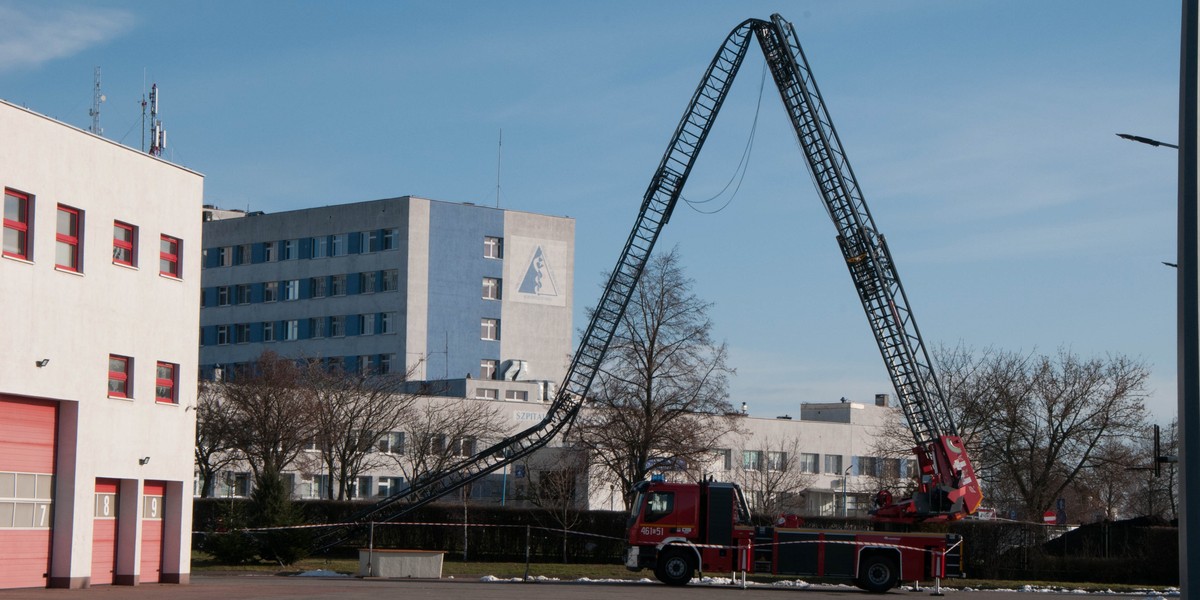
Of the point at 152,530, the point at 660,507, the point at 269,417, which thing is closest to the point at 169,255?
the point at 152,530

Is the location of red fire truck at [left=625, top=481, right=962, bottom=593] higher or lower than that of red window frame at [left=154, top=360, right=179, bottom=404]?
lower

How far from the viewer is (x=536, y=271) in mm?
100188

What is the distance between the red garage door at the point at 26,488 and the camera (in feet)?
90.3

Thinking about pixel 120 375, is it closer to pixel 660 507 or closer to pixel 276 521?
pixel 276 521

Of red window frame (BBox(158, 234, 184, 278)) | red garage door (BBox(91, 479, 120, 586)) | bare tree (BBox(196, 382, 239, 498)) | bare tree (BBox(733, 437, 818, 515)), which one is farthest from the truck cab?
bare tree (BBox(733, 437, 818, 515))

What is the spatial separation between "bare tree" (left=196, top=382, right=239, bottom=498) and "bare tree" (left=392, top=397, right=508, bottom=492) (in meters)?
9.96

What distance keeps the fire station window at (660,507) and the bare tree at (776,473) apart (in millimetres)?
40011

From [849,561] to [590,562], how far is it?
51.7 feet

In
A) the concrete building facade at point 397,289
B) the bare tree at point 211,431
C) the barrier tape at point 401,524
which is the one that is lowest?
the barrier tape at point 401,524

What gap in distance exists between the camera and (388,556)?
125ft

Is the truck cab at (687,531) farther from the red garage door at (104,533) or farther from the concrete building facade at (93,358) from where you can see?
the red garage door at (104,533)

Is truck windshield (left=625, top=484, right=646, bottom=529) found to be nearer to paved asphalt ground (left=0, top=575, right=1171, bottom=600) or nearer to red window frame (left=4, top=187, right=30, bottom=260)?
paved asphalt ground (left=0, top=575, right=1171, bottom=600)

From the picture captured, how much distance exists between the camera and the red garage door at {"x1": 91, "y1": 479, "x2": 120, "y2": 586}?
3041 centimetres

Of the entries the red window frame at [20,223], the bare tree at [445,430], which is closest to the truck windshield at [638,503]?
the red window frame at [20,223]
